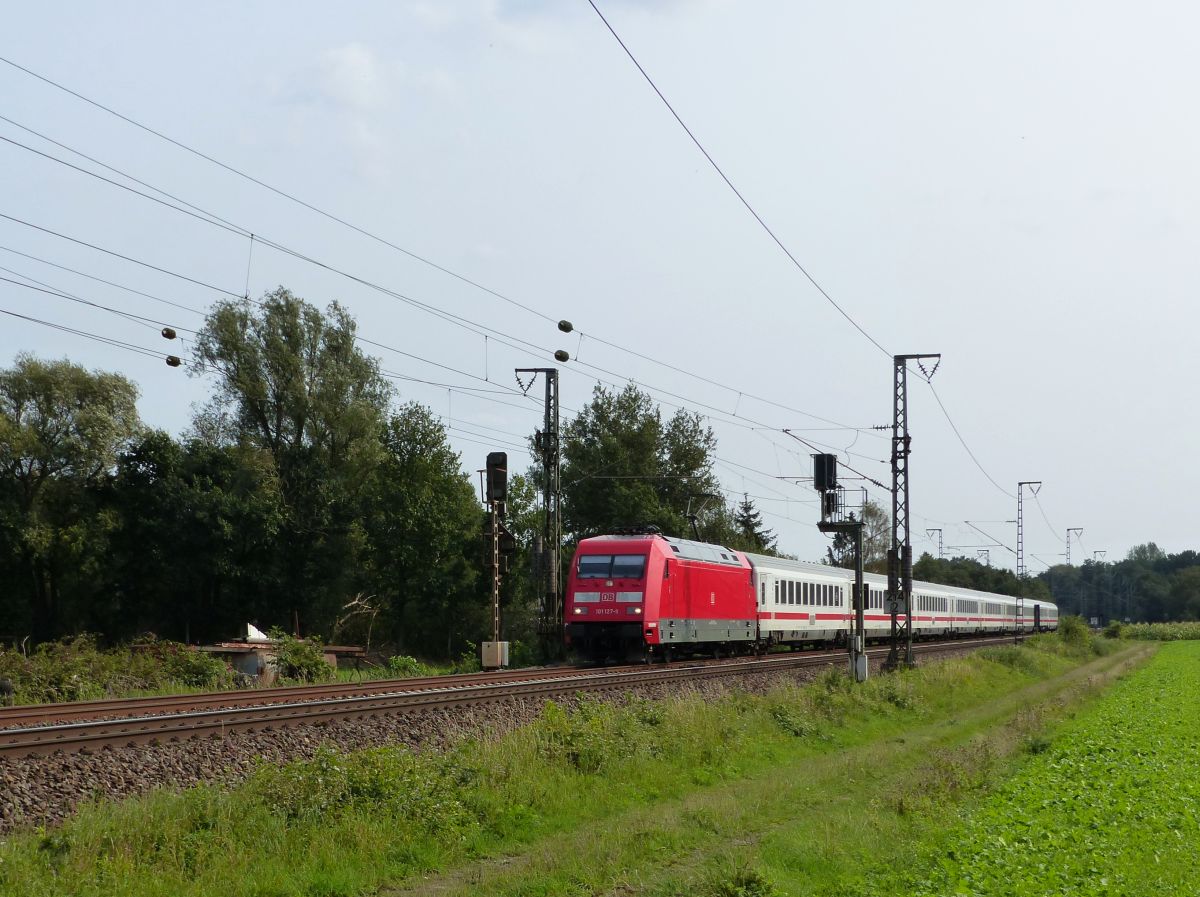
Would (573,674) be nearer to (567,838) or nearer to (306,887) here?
(567,838)

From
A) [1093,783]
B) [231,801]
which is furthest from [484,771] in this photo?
[1093,783]

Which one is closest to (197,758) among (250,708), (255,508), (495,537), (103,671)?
(250,708)

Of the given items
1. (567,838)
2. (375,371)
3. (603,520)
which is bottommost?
(567,838)

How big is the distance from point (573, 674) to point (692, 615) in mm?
7768

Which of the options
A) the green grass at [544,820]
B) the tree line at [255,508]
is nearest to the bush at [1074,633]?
the tree line at [255,508]

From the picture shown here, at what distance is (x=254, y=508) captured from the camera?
174 ft

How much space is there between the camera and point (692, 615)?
116 feet

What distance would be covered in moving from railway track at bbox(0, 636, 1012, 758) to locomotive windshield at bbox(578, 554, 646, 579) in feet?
15.1

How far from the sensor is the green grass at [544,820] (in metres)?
10.5

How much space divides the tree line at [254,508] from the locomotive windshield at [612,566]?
17.2 metres

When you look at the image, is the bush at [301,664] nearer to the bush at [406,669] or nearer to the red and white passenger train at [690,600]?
the bush at [406,669]

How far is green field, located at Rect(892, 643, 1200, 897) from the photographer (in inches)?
412

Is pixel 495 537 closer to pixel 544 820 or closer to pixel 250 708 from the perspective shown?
pixel 250 708

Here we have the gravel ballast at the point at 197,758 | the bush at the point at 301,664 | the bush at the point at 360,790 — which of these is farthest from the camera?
the bush at the point at 301,664
